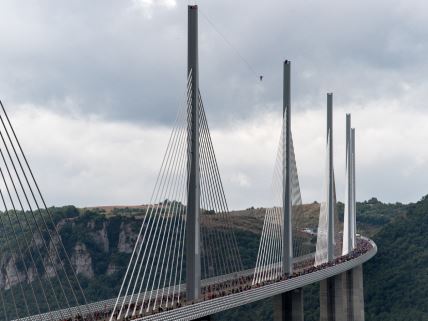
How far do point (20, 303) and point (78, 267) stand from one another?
38.3 meters

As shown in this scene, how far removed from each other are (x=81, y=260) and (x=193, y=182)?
9205cm

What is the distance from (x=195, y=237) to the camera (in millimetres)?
43562

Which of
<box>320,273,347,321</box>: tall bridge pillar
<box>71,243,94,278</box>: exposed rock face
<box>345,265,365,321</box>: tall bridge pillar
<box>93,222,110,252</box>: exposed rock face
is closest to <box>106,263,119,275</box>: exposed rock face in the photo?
<box>71,243,94,278</box>: exposed rock face

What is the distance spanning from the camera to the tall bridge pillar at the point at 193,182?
43.4m

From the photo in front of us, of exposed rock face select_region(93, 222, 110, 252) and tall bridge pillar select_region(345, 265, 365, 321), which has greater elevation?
exposed rock face select_region(93, 222, 110, 252)

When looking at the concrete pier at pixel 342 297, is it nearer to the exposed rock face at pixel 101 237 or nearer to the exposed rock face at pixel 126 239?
the exposed rock face at pixel 126 239

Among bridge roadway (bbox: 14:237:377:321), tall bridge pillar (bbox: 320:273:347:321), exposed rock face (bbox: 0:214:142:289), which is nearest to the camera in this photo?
bridge roadway (bbox: 14:237:377:321)

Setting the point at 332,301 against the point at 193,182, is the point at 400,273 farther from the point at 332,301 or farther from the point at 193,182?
the point at 193,182

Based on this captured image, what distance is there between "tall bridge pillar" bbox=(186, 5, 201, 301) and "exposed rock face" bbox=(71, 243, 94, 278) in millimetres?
84774

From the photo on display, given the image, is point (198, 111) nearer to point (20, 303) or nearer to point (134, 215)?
point (20, 303)

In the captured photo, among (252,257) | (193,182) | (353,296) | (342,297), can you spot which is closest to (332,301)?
(342,297)

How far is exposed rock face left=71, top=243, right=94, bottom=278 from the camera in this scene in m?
131

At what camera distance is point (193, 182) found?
4400 centimetres

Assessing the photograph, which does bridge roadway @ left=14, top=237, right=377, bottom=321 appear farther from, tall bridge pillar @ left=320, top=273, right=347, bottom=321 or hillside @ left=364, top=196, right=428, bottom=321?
hillside @ left=364, top=196, right=428, bottom=321
